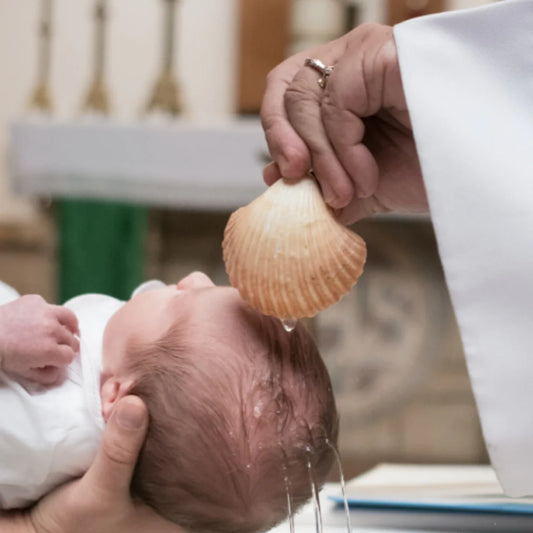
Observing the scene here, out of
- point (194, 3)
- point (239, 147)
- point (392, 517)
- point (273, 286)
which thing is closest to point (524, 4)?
point (273, 286)

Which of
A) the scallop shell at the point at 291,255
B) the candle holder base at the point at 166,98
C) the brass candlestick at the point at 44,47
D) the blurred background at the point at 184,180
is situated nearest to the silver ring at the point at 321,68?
the scallop shell at the point at 291,255

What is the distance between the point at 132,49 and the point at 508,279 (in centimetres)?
265

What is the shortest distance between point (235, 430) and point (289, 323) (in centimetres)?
11

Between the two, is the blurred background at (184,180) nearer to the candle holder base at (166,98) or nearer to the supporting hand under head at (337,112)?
the candle holder base at (166,98)

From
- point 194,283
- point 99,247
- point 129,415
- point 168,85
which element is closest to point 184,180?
point 99,247

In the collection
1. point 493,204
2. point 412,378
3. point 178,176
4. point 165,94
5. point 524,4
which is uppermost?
point 524,4

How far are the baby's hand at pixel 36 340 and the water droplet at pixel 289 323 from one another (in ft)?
0.72

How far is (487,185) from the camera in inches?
31.0

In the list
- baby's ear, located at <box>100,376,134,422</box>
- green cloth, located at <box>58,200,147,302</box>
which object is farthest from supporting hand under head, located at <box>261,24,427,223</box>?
green cloth, located at <box>58,200,147,302</box>

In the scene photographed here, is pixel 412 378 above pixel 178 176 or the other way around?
the other way around

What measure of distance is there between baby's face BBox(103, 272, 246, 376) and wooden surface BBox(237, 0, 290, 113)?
2.19 meters

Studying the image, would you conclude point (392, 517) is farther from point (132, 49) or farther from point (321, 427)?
point (132, 49)

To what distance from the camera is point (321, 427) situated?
836mm

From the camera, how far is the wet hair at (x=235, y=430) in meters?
0.82
